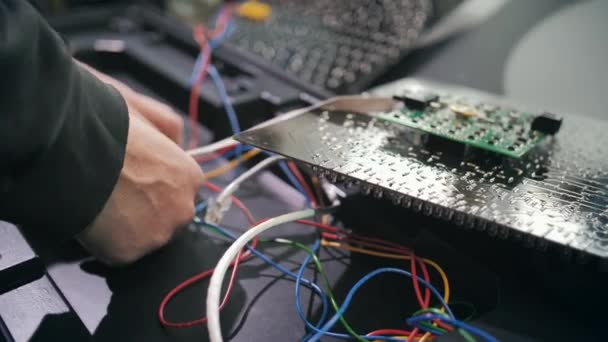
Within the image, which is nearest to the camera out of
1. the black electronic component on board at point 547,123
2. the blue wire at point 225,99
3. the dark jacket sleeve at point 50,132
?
the dark jacket sleeve at point 50,132

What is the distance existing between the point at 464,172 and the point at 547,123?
19 cm

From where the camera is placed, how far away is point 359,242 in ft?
2.15

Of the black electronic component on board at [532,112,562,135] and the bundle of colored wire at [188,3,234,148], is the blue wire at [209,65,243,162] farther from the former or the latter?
the black electronic component on board at [532,112,562,135]

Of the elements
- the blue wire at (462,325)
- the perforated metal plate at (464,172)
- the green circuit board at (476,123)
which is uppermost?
the green circuit board at (476,123)

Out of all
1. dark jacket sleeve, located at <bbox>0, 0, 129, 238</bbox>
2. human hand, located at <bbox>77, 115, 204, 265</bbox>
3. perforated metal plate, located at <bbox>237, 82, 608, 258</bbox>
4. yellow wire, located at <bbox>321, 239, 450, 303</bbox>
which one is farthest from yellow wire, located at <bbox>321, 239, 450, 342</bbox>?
dark jacket sleeve, located at <bbox>0, 0, 129, 238</bbox>

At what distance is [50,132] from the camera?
0.46m

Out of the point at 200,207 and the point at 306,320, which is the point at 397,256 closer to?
the point at 306,320

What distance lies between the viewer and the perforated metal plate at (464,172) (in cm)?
47

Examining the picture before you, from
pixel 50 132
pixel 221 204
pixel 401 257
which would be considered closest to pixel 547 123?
pixel 401 257

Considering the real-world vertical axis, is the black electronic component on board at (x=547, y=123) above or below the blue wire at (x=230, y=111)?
above

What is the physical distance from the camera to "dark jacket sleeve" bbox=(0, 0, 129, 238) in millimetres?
437

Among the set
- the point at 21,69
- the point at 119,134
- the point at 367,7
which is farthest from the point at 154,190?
the point at 367,7

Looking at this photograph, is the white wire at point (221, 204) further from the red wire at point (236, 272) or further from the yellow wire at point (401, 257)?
the yellow wire at point (401, 257)

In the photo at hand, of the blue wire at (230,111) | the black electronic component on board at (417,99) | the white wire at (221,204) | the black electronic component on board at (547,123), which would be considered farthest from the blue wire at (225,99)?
the black electronic component on board at (547,123)
